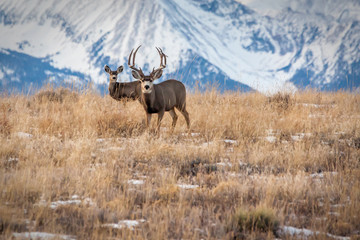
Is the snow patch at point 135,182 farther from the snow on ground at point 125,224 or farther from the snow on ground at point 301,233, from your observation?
the snow on ground at point 301,233

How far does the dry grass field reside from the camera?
14.6ft

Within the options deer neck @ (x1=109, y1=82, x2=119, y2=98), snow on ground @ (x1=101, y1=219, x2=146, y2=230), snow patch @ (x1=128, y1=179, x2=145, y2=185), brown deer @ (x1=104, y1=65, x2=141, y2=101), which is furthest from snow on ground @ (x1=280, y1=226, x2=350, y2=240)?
deer neck @ (x1=109, y1=82, x2=119, y2=98)

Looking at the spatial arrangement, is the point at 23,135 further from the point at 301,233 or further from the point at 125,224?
the point at 301,233

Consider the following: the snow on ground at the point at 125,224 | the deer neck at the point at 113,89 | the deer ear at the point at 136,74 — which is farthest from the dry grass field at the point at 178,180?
the deer neck at the point at 113,89

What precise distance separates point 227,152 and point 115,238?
3.89 meters

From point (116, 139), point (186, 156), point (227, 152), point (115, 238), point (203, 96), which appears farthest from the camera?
point (203, 96)

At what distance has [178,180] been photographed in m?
6.01

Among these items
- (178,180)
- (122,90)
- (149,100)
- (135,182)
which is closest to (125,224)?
(135,182)

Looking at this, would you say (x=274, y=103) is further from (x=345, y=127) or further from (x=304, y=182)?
(x=304, y=182)

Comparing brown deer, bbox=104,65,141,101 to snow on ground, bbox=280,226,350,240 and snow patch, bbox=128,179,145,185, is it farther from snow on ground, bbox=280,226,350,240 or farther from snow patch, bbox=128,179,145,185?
snow on ground, bbox=280,226,350,240

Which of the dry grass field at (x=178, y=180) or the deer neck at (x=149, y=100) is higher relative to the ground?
the deer neck at (x=149, y=100)

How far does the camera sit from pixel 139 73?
955cm

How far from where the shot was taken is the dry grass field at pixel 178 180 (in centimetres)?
446

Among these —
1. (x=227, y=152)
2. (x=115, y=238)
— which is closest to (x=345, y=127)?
(x=227, y=152)
